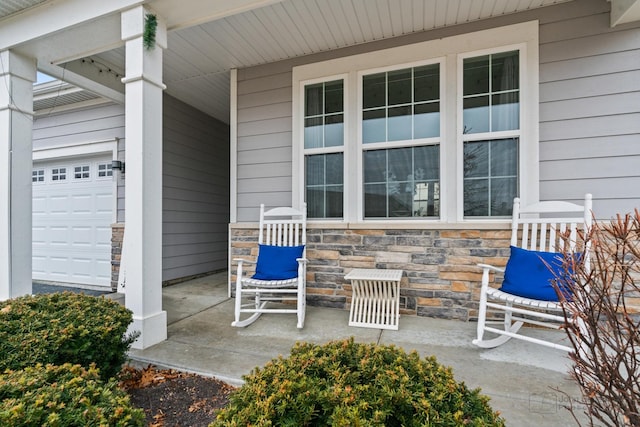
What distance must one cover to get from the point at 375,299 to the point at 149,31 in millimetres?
2859

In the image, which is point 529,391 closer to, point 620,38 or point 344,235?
point 344,235

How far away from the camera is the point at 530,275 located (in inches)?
86.3

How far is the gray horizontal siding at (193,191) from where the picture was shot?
457 cm

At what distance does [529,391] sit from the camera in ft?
5.62

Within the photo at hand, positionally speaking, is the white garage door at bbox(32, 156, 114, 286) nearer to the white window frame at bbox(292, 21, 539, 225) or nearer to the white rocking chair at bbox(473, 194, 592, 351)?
the white window frame at bbox(292, 21, 539, 225)

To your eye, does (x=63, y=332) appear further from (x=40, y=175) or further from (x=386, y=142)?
(x=40, y=175)

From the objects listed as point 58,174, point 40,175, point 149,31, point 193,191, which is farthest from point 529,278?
point 40,175

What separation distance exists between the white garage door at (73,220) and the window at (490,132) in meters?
4.78

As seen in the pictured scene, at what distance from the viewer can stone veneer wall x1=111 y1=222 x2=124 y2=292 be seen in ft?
14.2

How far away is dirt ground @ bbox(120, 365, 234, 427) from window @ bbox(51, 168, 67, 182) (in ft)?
14.5

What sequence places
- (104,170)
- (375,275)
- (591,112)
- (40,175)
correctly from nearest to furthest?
(591,112) < (375,275) < (104,170) < (40,175)

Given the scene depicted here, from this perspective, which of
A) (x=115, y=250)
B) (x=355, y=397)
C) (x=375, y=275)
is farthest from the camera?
(x=115, y=250)

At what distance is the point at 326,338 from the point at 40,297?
1.91 metres

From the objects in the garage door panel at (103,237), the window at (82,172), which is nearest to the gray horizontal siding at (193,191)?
the garage door panel at (103,237)
